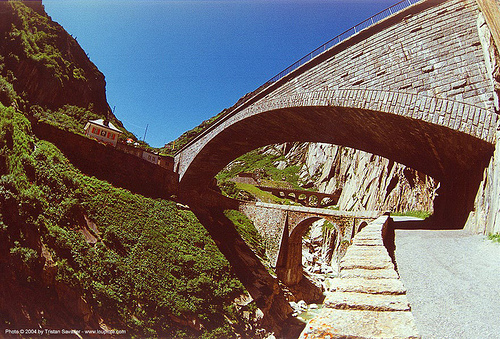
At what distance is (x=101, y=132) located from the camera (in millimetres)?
28547

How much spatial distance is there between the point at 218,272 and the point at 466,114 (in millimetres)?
13612

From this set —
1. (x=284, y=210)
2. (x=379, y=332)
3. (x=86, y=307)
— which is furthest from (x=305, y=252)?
(x=379, y=332)

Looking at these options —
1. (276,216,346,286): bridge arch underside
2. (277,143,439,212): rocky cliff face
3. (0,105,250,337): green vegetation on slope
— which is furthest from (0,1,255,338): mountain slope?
(277,143,439,212): rocky cliff face

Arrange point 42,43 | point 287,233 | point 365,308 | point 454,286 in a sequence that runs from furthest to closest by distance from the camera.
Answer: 1. point 42,43
2. point 287,233
3. point 454,286
4. point 365,308

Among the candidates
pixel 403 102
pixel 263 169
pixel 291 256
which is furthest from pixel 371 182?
pixel 263 169

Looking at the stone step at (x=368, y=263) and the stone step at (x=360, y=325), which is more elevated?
the stone step at (x=368, y=263)

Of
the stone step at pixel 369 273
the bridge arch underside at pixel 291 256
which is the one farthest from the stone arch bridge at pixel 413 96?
the stone step at pixel 369 273

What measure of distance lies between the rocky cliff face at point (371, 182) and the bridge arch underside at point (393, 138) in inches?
177

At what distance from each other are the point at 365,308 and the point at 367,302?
0.08 meters

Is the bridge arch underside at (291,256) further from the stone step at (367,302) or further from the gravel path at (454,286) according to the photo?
the stone step at (367,302)

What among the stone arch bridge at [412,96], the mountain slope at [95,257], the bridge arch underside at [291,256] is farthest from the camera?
the bridge arch underside at [291,256]

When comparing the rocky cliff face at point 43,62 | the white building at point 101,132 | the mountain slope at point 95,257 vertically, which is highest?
the rocky cliff face at point 43,62

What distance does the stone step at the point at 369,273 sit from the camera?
254 cm

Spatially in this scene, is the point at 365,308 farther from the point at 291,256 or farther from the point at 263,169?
the point at 263,169
